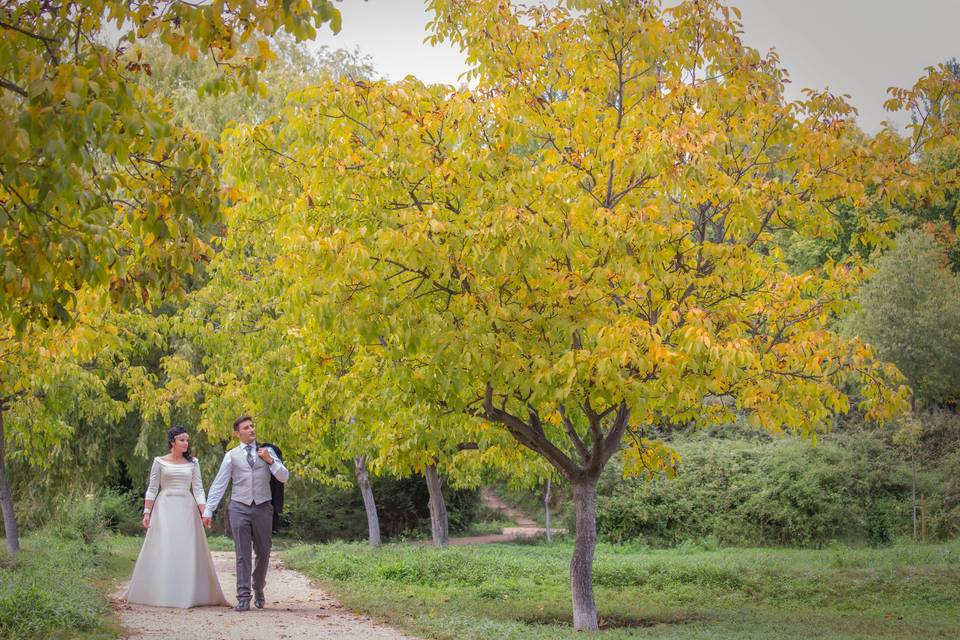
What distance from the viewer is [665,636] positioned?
340 inches

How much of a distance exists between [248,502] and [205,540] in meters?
0.61

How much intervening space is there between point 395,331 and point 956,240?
2834 centimetres

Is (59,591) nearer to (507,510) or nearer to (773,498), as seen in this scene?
(773,498)

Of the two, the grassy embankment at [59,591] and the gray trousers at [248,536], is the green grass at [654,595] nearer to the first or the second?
the gray trousers at [248,536]

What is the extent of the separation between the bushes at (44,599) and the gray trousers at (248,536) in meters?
1.25

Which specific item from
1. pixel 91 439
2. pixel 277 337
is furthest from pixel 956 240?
pixel 91 439

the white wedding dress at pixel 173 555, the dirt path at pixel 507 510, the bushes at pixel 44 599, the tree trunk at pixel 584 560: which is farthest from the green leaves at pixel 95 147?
the dirt path at pixel 507 510

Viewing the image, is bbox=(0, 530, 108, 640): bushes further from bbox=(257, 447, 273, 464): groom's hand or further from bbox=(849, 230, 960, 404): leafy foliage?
bbox=(849, 230, 960, 404): leafy foliage

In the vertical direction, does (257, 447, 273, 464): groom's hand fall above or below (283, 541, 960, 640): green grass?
above

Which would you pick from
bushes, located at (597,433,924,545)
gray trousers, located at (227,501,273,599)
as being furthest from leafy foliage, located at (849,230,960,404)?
gray trousers, located at (227,501,273,599)

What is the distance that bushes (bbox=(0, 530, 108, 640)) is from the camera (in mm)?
7031

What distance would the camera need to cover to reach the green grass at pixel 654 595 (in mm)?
9266

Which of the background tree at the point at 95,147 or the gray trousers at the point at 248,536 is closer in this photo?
the background tree at the point at 95,147

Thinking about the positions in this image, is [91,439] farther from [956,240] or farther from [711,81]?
[956,240]
